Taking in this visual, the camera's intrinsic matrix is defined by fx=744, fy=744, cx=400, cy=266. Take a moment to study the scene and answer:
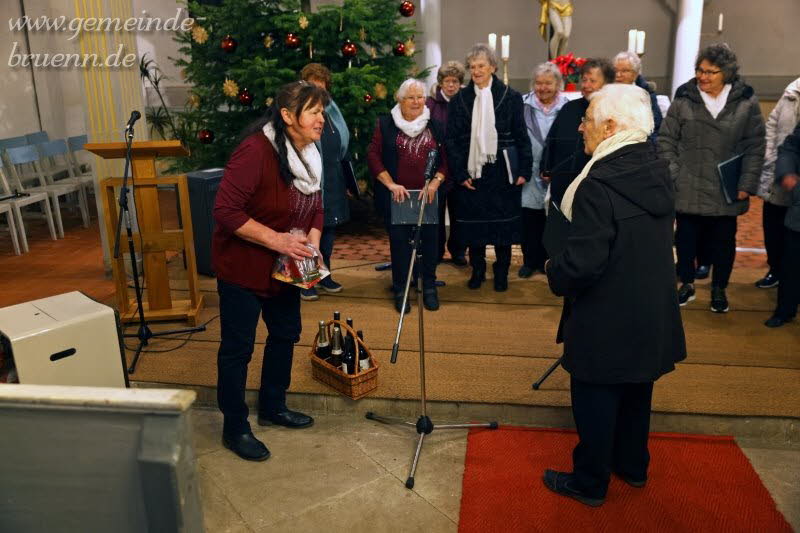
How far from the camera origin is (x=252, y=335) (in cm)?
316

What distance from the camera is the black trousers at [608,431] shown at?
2803 mm

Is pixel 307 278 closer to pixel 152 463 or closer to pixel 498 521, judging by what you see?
pixel 498 521

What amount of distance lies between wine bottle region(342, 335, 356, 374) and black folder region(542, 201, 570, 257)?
4.18ft

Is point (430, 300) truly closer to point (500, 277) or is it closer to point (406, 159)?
point (500, 277)

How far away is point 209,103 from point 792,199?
486 cm

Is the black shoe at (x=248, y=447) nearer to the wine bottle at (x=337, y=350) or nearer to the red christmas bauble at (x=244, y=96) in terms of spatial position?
the wine bottle at (x=337, y=350)

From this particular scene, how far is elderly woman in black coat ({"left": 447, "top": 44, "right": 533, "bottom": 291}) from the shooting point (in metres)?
4.79

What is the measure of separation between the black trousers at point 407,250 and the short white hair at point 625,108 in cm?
214

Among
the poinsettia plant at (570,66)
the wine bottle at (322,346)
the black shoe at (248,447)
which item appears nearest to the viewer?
the black shoe at (248,447)

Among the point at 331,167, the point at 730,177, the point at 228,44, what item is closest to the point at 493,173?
the point at 331,167

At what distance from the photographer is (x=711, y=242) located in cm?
473

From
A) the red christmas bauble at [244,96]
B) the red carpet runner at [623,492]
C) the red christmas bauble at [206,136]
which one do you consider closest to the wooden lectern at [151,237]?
the red christmas bauble at [244,96]

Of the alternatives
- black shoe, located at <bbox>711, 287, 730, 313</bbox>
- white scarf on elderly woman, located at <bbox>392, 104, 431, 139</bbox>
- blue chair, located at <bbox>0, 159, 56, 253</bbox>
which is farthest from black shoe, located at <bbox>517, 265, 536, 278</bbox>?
blue chair, located at <bbox>0, 159, 56, 253</bbox>

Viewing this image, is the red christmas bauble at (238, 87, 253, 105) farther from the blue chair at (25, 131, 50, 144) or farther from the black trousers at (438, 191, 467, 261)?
the blue chair at (25, 131, 50, 144)
